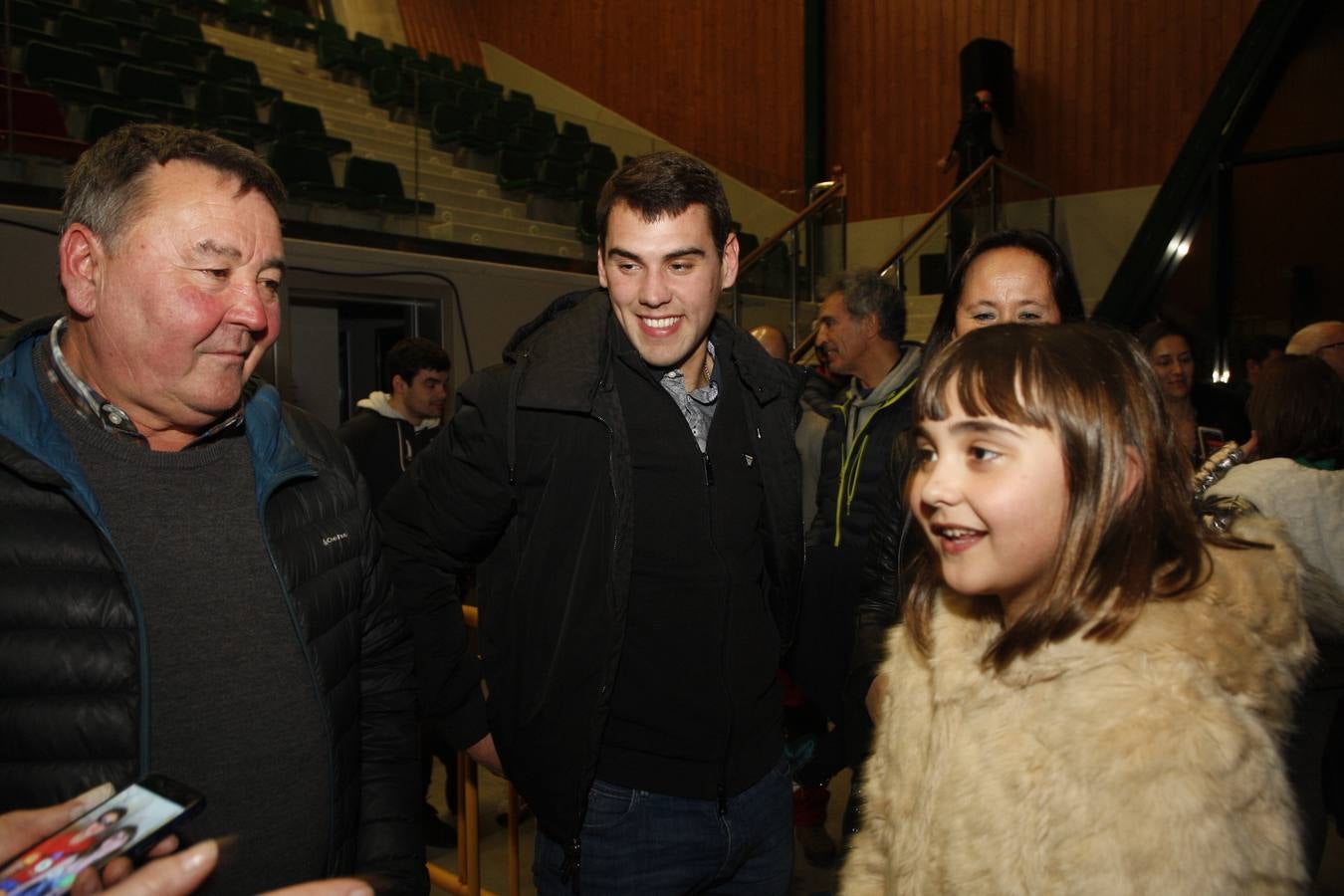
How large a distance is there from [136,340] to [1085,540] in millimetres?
1310

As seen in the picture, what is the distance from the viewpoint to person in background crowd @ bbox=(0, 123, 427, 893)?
119 cm

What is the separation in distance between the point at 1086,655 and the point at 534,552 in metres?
0.99

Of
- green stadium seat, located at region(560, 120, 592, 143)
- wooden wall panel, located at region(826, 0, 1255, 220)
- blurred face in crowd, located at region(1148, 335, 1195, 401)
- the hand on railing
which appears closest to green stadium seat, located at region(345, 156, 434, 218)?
green stadium seat, located at region(560, 120, 592, 143)

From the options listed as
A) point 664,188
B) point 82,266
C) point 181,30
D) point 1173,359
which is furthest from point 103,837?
point 181,30

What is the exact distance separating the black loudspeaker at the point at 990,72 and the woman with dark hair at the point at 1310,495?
27.6 ft

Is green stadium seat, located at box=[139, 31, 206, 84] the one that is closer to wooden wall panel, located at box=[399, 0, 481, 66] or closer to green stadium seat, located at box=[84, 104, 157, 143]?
green stadium seat, located at box=[84, 104, 157, 143]

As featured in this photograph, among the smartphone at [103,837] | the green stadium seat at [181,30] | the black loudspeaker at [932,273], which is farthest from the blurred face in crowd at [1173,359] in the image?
the green stadium seat at [181,30]

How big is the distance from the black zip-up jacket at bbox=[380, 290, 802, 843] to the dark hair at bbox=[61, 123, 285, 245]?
0.65 metres

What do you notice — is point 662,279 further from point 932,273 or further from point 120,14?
point 120,14

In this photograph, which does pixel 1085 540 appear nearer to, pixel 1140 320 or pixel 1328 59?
pixel 1140 320

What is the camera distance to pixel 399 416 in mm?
4367

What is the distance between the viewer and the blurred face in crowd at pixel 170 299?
128 centimetres

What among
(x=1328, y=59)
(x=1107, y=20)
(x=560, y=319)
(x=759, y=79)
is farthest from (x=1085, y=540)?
(x=759, y=79)

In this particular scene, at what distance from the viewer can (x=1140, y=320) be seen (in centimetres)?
832
